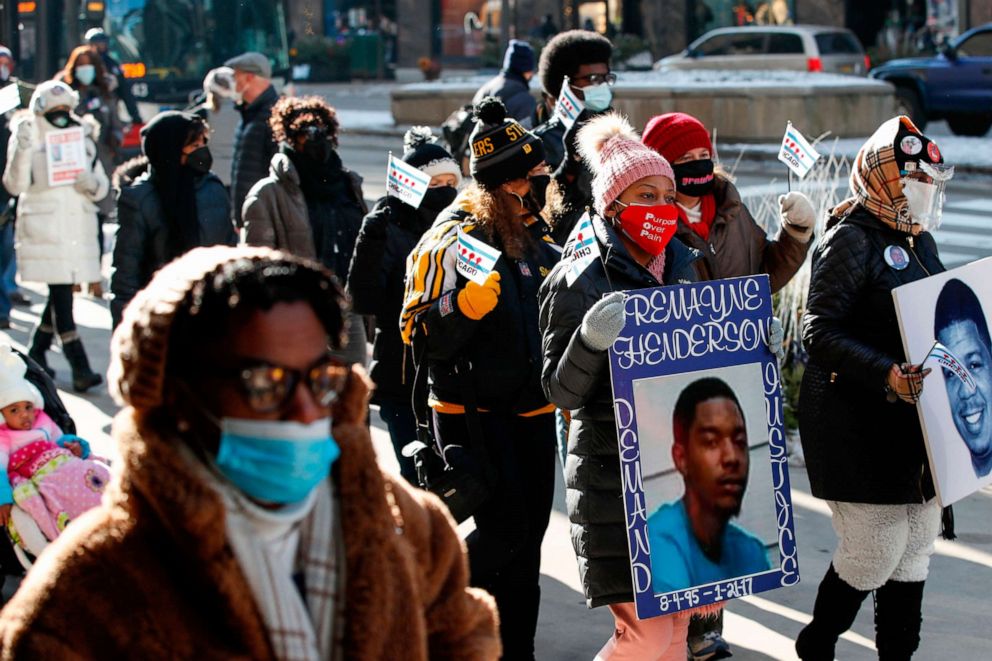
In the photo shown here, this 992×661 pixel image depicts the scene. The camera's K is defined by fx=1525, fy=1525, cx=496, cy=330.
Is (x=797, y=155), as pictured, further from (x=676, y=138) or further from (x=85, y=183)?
(x=85, y=183)

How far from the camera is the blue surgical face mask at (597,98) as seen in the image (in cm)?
760

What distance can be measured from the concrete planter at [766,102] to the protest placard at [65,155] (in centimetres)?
1222

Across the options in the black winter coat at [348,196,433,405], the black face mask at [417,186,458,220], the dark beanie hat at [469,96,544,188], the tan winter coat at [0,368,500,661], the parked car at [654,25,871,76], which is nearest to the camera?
the tan winter coat at [0,368,500,661]

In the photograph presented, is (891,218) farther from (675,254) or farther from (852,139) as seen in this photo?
(852,139)

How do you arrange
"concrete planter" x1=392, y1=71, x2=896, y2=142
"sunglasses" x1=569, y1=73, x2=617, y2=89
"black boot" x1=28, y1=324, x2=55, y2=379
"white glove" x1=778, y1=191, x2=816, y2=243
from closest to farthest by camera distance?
"white glove" x1=778, y1=191, x2=816, y2=243
"sunglasses" x1=569, y1=73, x2=617, y2=89
"black boot" x1=28, y1=324, x2=55, y2=379
"concrete planter" x1=392, y1=71, x2=896, y2=142

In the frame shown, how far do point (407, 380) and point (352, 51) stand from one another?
120 ft

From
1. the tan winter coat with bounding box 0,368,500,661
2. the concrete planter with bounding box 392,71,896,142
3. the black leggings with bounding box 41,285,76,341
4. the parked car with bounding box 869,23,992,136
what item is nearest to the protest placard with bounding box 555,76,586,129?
the black leggings with bounding box 41,285,76,341

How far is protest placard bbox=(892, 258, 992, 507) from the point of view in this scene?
480cm

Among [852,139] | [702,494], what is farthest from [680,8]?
[702,494]

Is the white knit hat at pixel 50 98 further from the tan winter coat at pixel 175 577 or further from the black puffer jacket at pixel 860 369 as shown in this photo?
the tan winter coat at pixel 175 577

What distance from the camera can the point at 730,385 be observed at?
466cm

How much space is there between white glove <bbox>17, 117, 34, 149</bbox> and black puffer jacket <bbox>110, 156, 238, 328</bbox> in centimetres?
245

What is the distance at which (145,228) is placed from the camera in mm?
7203

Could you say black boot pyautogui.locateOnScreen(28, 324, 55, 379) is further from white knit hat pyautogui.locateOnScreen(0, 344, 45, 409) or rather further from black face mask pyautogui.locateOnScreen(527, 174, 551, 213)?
black face mask pyautogui.locateOnScreen(527, 174, 551, 213)
